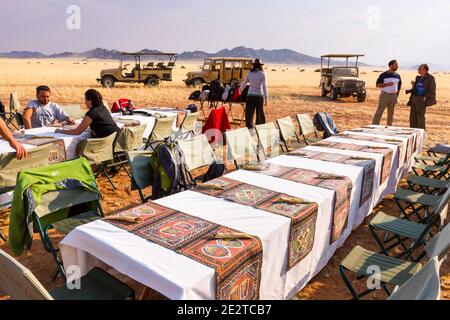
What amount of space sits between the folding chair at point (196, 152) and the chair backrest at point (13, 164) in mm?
1457

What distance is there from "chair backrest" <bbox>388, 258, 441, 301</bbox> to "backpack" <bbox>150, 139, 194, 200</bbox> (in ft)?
7.29

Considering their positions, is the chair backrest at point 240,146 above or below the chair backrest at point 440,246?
above

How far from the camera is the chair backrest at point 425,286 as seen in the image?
155 cm

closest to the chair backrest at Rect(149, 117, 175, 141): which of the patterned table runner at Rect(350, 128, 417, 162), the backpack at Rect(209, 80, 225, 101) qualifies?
the patterned table runner at Rect(350, 128, 417, 162)

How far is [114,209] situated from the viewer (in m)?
4.63

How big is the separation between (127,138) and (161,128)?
104 centimetres

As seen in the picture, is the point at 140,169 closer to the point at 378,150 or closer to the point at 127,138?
the point at 127,138

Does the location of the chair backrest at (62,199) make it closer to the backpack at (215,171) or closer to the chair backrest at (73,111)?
the backpack at (215,171)

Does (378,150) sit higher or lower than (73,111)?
lower

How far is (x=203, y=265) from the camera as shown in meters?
1.82

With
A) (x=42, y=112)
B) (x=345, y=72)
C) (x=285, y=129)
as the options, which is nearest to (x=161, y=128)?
(x=42, y=112)

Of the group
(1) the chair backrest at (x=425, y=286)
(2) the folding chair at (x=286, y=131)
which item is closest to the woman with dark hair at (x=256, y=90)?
(2) the folding chair at (x=286, y=131)
